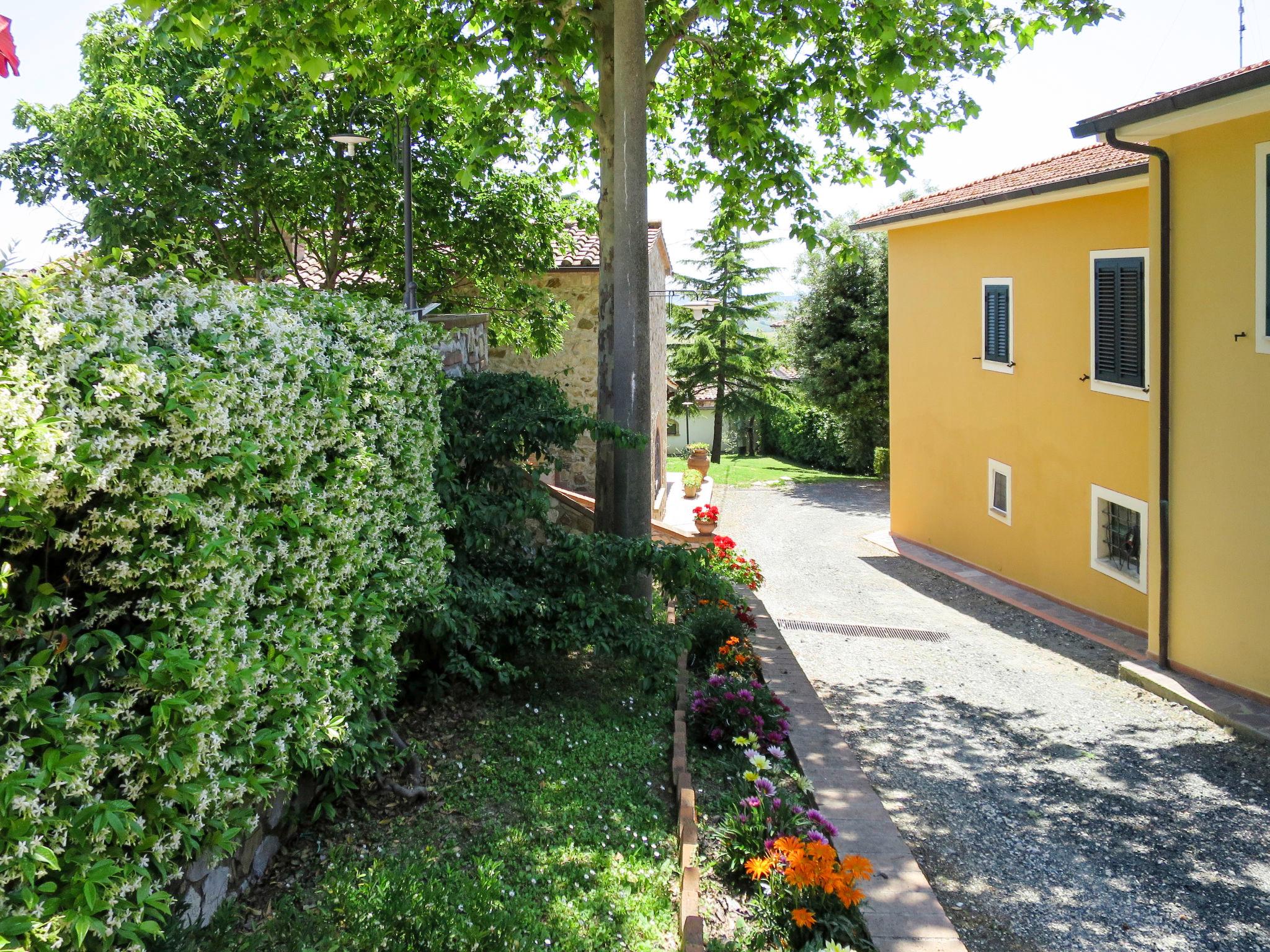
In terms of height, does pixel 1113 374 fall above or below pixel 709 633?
above

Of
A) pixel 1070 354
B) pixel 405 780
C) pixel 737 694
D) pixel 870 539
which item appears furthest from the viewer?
pixel 870 539

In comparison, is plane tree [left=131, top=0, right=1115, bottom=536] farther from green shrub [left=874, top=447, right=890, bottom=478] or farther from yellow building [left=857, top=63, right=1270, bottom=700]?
green shrub [left=874, top=447, right=890, bottom=478]

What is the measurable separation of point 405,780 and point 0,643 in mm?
2866

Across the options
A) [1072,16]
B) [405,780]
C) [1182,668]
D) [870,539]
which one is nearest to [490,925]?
[405,780]

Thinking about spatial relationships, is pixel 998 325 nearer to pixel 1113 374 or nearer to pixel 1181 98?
pixel 1113 374

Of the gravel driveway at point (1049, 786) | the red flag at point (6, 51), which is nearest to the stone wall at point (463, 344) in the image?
the red flag at point (6, 51)

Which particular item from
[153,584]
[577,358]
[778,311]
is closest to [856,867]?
[153,584]

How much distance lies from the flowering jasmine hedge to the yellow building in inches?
301

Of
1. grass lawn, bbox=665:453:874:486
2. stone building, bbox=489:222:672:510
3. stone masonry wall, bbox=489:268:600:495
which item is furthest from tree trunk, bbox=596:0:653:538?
grass lawn, bbox=665:453:874:486

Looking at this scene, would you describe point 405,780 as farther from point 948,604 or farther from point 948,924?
point 948,604

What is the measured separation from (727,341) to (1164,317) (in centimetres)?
2677

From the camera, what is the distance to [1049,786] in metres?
6.70

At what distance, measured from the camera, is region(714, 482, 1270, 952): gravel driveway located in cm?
495

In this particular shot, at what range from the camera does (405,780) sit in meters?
4.90
